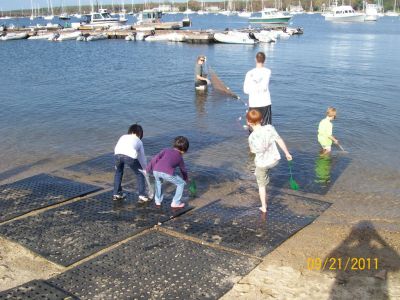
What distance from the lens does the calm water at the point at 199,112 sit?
11.3m

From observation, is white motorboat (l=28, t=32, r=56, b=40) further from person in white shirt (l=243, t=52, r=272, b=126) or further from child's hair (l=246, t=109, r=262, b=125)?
child's hair (l=246, t=109, r=262, b=125)

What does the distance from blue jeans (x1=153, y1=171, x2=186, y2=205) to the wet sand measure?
2.24 feet

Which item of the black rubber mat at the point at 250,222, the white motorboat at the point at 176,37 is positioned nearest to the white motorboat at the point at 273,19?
the white motorboat at the point at 176,37

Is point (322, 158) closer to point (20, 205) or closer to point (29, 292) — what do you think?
point (20, 205)

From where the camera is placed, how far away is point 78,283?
5402 millimetres

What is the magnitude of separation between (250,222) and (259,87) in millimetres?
4159

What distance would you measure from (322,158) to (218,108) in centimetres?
673

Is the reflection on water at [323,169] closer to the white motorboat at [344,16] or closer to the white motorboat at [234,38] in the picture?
the white motorboat at [234,38]

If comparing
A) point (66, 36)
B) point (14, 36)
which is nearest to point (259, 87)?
point (66, 36)

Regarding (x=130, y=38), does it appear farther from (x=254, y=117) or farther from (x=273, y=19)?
(x=254, y=117)

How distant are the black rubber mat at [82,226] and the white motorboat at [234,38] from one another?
44.0 meters

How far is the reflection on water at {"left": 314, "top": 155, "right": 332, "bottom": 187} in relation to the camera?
9.42 m

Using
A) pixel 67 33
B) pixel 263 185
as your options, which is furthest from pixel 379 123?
pixel 67 33
